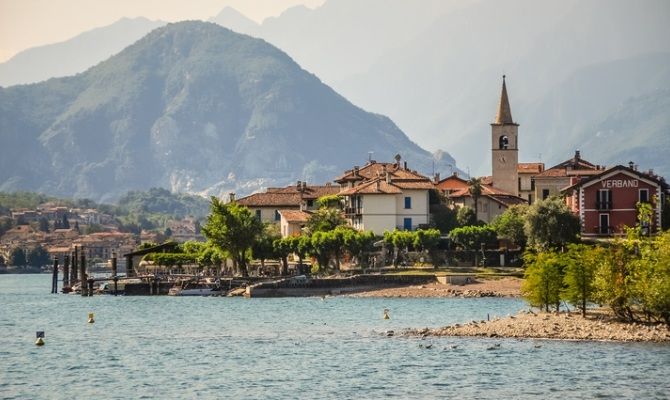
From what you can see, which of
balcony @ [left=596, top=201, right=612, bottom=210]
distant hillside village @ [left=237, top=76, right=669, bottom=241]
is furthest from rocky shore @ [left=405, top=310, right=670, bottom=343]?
balcony @ [left=596, top=201, right=612, bottom=210]

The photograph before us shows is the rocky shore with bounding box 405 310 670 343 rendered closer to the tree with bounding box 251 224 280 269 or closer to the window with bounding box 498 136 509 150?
the tree with bounding box 251 224 280 269

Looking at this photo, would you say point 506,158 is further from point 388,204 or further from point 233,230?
point 233,230

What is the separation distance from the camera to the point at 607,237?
377ft

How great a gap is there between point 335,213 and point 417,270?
57.4ft

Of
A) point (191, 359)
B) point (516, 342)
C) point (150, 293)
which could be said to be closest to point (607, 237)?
point (150, 293)

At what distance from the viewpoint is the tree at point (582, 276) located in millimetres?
73500

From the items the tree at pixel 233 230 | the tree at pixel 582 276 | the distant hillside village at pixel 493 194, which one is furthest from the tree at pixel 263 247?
the tree at pixel 582 276

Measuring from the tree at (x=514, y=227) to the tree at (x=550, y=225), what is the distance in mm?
2907

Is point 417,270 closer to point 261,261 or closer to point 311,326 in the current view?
point 261,261

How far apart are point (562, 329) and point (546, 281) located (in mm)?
9270

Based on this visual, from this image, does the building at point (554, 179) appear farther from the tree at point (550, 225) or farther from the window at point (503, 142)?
the tree at point (550, 225)

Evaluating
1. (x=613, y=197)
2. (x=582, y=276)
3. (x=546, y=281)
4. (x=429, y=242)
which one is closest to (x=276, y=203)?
(x=429, y=242)

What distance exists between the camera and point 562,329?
7012cm

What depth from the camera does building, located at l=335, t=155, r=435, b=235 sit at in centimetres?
13088
